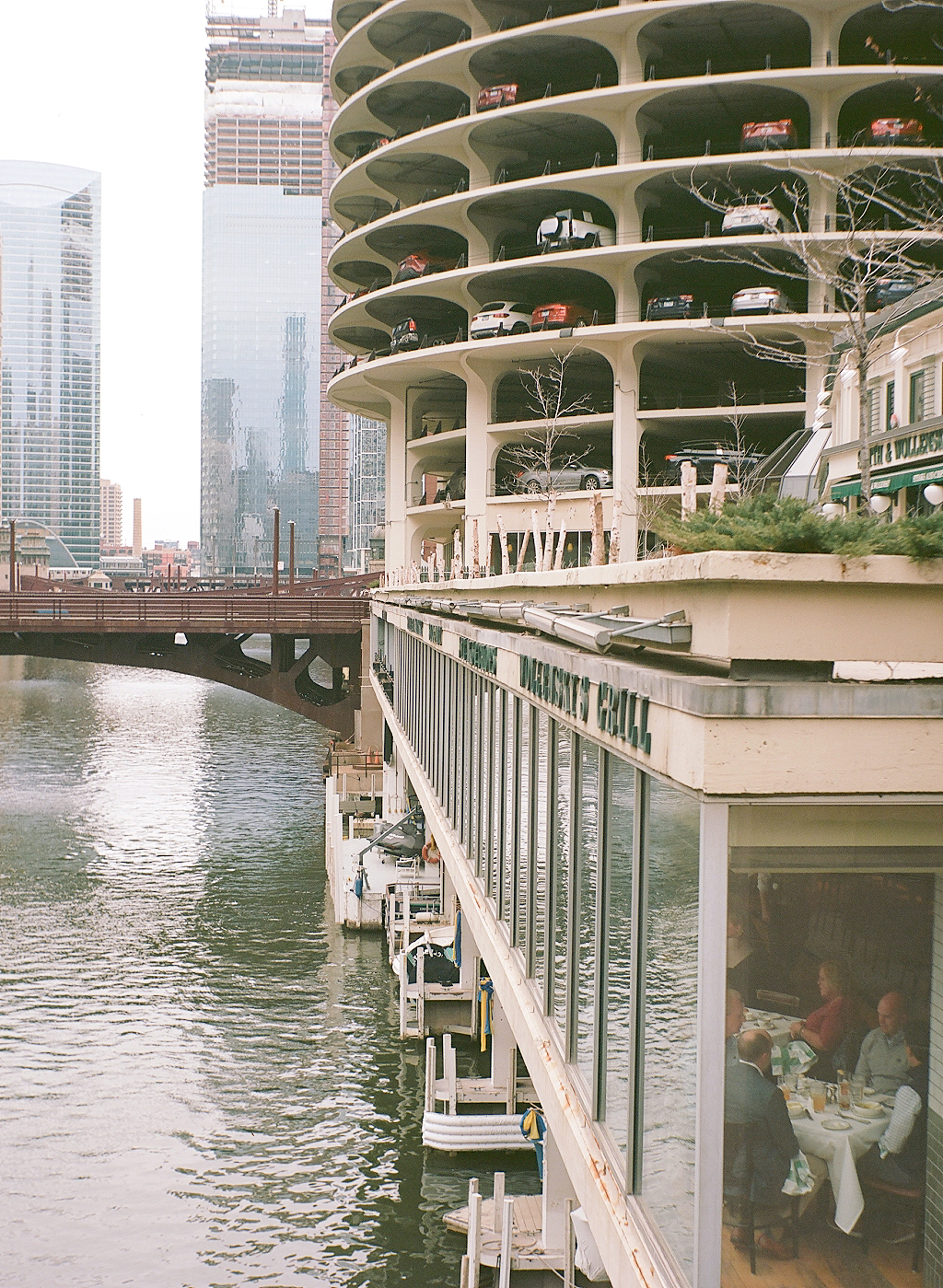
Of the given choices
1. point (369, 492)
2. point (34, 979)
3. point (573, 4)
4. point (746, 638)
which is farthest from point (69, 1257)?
point (369, 492)

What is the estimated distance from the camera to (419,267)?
54344mm

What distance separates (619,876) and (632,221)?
43974mm

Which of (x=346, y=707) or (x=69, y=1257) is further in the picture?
(x=346, y=707)

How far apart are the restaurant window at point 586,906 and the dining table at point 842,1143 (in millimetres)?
Result: 2637

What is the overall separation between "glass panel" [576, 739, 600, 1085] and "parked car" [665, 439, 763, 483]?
2883cm

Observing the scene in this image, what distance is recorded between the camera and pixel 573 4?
47969 mm

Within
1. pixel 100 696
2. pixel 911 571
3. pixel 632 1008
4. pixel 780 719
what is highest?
pixel 911 571

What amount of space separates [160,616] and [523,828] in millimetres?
39811

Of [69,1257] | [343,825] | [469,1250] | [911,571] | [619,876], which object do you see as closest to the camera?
[911,571]

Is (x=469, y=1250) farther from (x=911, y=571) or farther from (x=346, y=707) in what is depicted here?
(x=346, y=707)

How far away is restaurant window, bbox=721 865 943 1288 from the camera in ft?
18.2

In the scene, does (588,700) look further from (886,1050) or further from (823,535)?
(886,1050)

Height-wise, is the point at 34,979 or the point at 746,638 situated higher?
the point at 746,638

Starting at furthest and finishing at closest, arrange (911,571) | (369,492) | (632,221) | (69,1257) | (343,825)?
(369,492) → (632,221) → (343,825) → (69,1257) → (911,571)
